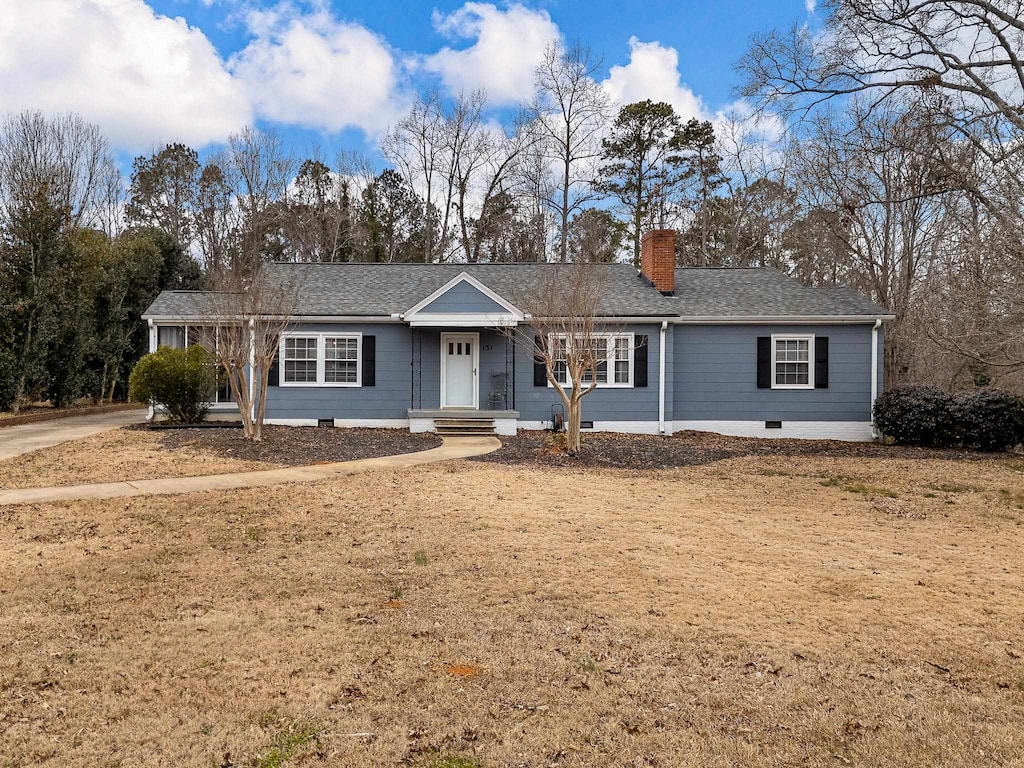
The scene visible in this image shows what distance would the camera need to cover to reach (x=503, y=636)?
431 cm

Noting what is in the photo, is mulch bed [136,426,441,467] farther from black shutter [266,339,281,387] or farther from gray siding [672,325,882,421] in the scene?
gray siding [672,325,882,421]

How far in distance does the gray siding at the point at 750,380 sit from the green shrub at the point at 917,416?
40.0 inches

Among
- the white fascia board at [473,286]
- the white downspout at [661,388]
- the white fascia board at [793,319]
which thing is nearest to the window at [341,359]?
the white fascia board at [473,286]

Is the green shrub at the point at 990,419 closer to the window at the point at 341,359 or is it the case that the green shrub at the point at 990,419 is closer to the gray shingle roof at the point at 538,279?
the gray shingle roof at the point at 538,279

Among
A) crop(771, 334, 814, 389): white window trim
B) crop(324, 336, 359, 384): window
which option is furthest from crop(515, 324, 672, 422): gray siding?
crop(324, 336, 359, 384): window

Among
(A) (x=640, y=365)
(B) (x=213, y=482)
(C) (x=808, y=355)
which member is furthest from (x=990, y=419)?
(B) (x=213, y=482)

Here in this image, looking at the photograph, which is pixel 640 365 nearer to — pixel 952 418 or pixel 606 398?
pixel 606 398

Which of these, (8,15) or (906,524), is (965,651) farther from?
(8,15)

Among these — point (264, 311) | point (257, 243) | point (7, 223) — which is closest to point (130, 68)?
point (7, 223)

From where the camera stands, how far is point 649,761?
2957 mm

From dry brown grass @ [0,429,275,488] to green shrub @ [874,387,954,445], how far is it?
1340cm

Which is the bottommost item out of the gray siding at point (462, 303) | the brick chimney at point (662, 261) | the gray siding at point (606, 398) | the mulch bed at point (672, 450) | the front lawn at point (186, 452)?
the mulch bed at point (672, 450)

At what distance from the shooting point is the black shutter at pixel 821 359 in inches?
664

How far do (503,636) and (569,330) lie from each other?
9017mm
